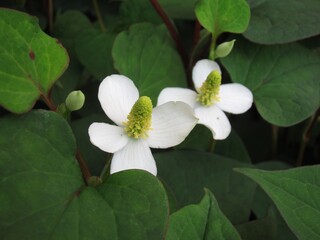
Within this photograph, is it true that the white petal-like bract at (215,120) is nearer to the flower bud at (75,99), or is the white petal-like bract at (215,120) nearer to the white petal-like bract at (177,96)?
the white petal-like bract at (177,96)

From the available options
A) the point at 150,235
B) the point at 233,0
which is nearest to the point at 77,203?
the point at 150,235

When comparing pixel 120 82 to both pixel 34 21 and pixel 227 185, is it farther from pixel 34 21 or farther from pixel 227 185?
pixel 227 185

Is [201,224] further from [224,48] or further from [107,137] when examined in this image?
[224,48]

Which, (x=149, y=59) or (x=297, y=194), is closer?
(x=297, y=194)

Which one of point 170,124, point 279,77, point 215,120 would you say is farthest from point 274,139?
point 170,124

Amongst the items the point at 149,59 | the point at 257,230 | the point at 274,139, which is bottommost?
the point at 274,139

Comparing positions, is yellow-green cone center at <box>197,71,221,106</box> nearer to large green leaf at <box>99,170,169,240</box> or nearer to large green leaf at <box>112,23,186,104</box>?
large green leaf at <box>112,23,186,104</box>

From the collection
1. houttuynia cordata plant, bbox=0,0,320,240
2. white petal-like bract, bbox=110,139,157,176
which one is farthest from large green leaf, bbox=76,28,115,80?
white petal-like bract, bbox=110,139,157,176
